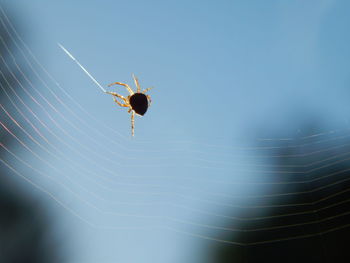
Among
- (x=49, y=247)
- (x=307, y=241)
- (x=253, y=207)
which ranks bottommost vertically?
(x=49, y=247)

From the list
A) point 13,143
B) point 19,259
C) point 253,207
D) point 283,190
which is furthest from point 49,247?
point 283,190

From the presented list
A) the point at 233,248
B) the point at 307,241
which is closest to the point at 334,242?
the point at 307,241

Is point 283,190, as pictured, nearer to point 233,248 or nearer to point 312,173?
point 312,173

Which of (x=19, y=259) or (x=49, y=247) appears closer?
(x=19, y=259)

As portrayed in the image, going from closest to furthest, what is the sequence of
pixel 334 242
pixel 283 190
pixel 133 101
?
pixel 133 101, pixel 334 242, pixel 283 190

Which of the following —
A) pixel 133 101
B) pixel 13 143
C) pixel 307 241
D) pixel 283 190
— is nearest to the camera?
pixel 133 101

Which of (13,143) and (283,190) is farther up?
(283,190)
